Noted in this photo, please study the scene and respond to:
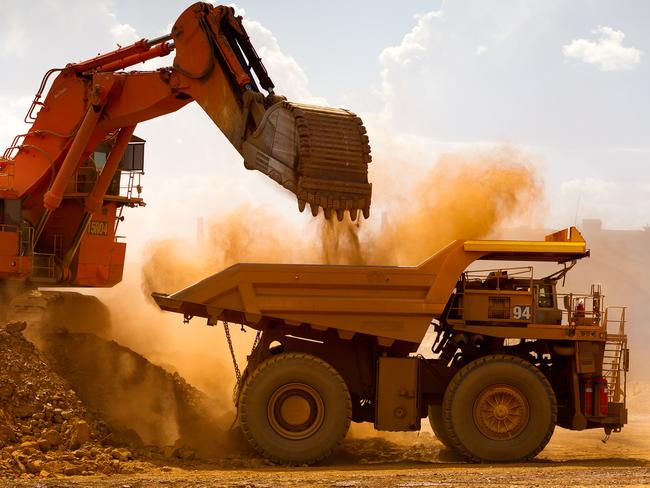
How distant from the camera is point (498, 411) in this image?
1274cm

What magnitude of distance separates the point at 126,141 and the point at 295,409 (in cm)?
674

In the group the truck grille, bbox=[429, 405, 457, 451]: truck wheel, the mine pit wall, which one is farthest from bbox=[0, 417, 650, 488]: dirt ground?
the truck grille

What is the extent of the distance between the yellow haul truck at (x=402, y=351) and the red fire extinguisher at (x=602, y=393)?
0.05 feet

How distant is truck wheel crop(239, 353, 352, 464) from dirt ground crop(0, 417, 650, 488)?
29cm

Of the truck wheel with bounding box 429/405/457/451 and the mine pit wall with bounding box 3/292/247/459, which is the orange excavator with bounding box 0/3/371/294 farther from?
the truck wheel with bounding box 429/405/457/451

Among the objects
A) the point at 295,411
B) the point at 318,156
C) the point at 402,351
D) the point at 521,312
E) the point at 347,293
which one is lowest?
the point at 295,411

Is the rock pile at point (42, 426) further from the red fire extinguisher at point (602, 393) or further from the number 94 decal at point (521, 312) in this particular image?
the red fire extinguisher at point (602, 393)

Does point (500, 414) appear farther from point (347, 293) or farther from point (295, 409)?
point (295, 409)

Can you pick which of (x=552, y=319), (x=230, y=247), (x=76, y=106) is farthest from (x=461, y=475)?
(x=230, y=247)

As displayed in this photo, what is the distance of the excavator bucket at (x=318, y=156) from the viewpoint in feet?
41.5

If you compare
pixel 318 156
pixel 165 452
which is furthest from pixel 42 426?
pixel 318 156

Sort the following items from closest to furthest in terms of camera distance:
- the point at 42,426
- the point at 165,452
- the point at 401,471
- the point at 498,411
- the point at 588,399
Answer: the point at 401,471 → the point at 42,426 → the point at 498,411 → the point at 165,452 → the point at 588,399

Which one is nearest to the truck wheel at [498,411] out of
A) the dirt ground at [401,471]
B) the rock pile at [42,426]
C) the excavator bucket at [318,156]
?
the dirt ground at [401,471]

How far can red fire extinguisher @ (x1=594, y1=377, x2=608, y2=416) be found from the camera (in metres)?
13.1
